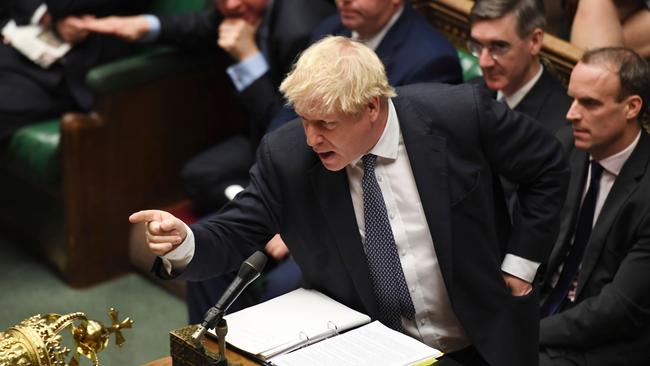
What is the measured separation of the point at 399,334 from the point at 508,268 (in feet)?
1.40

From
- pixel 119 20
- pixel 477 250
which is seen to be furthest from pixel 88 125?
pixel 477 250

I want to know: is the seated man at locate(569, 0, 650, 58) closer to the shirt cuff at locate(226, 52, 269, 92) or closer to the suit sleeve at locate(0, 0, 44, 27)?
the shirt cuff at locate(226, 52, 269, 92)

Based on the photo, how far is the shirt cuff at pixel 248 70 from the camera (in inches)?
149

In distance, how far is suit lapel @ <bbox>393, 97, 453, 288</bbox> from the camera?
2.31 metres

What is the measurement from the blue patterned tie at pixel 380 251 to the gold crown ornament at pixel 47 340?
53cm

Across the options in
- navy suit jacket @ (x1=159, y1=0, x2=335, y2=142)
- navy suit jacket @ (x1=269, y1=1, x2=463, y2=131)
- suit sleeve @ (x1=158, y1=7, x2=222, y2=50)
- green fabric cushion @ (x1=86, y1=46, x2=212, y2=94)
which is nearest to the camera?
navy suit jacket @ (x1=269, y1=1, x2=463, y2=131)

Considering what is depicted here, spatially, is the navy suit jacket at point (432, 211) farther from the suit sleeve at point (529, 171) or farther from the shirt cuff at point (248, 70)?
the shirt cuff at point (248, 70)

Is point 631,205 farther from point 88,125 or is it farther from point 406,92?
point 88,125

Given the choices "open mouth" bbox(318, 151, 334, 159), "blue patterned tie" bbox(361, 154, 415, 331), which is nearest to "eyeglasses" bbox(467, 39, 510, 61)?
"blue patterned tie" bbox(361, 154, 415, 331)

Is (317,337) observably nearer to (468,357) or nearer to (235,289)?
(235,289)

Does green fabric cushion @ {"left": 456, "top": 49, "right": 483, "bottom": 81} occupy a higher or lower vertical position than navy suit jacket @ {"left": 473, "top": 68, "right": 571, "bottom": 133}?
lower

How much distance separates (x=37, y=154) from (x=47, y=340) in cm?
201

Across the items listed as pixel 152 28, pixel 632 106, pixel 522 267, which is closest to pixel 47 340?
pixel 522 267

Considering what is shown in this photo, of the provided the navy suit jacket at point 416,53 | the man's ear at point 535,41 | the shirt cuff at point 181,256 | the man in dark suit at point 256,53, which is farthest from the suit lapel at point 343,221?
the man in dark suit at point 256,53
